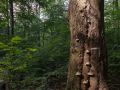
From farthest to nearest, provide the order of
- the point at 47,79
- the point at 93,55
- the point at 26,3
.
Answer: the point at 26,3
the point at 47,79
the point at 93,55

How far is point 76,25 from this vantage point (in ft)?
13.9

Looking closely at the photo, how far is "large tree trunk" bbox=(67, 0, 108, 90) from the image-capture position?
4102mm

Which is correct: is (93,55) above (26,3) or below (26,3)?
below

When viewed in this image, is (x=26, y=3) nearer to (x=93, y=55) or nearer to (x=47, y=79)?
(x=47, y=79)

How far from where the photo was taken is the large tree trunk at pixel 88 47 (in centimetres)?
410

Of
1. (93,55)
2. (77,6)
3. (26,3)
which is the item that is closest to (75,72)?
(93,55)

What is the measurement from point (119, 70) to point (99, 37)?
4992 mm

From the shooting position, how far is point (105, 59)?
4.21m

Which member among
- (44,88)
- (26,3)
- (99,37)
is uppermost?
(26,3)

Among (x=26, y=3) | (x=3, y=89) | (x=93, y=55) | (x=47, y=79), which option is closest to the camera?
(x=93, y=55)

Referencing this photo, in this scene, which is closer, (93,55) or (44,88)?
(93,55)

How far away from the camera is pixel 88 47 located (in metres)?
4.11

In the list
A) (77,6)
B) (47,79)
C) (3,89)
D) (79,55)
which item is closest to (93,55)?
(79,55)

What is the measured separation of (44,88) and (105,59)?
4090mm
